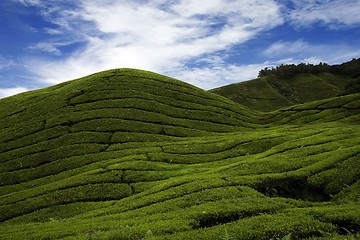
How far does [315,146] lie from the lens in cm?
3688

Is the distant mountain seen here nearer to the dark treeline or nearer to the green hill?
the dark treeline

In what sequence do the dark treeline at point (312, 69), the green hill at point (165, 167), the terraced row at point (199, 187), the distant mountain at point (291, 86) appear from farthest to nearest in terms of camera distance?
the dark treeline at point (312, 69), the distant mountain at point (291, 86), the terraced row at point (199, 187), the green hill at point (165, 167)

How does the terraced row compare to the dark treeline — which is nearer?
the terraced row

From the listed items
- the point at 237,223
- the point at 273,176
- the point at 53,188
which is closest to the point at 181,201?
the point at 237,223

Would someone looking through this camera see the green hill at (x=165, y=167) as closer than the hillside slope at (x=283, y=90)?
Yes

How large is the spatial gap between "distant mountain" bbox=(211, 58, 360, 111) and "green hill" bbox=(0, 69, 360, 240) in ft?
157

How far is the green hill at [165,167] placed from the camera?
21.8 meters

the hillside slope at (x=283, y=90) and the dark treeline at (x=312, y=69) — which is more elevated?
the dark treeline at (x=312, y=69)

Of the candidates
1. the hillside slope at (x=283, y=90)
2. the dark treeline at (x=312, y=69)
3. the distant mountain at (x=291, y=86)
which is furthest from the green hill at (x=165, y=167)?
the dark treeline at (x=312, y=69)

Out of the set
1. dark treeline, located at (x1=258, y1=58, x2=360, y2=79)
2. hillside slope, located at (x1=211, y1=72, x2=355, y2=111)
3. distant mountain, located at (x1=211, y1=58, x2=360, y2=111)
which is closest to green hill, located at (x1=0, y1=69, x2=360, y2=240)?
hillside slope, located at (x1=211, y1=72, x2=355, y2=111)

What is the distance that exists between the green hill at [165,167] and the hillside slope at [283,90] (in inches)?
1807

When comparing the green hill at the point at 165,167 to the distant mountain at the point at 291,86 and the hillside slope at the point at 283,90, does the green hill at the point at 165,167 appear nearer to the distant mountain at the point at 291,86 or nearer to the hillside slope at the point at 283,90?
the hillside slope at the point at 283,90

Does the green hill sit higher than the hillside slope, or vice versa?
the hillside slope

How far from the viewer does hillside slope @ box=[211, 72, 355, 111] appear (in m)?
120
